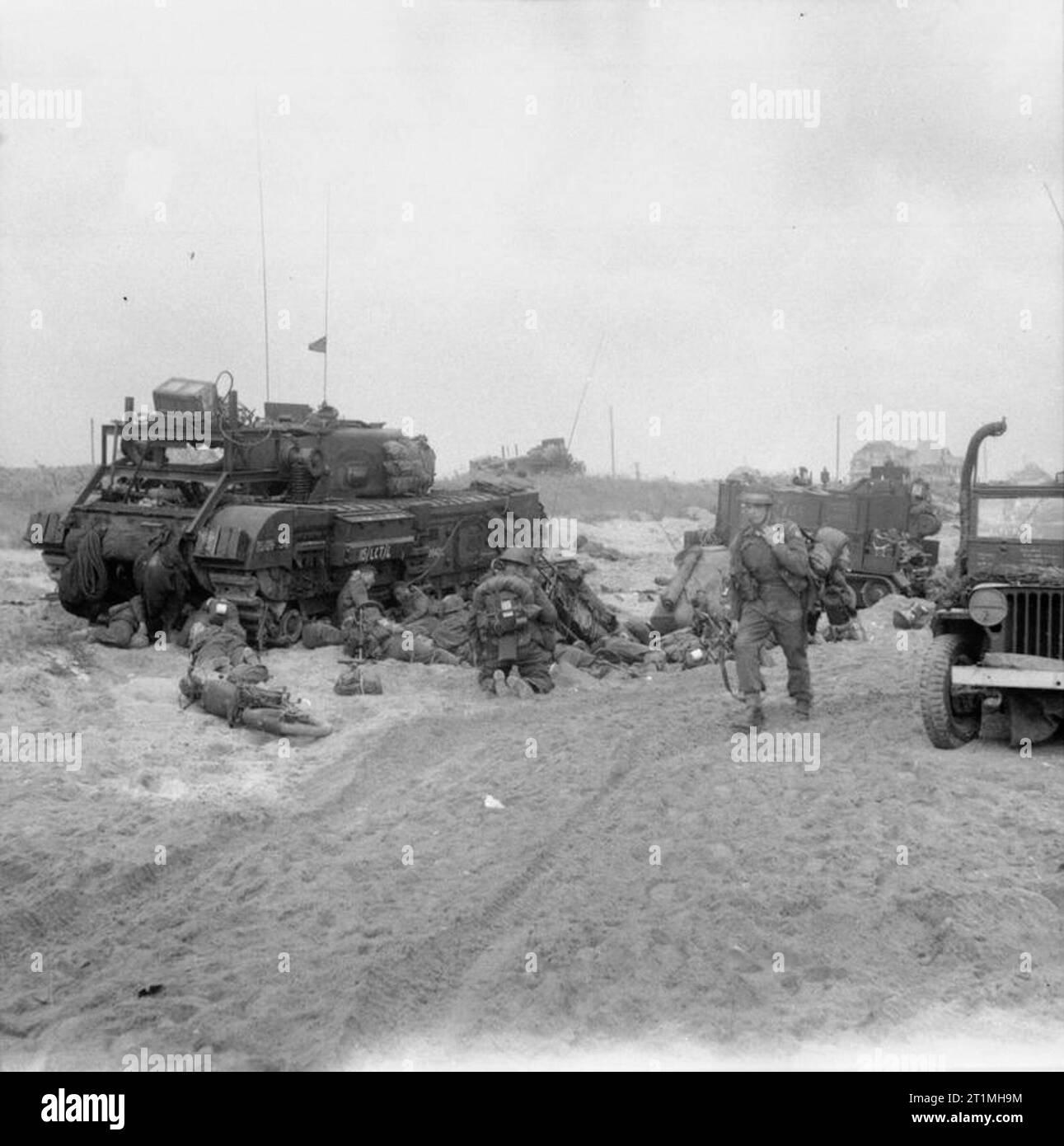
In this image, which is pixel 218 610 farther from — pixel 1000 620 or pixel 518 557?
pixel 1000 620

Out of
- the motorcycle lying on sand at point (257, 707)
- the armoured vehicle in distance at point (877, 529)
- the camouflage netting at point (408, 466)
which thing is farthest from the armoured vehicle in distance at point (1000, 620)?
the armoured vehicle in distance at point (877, 529)

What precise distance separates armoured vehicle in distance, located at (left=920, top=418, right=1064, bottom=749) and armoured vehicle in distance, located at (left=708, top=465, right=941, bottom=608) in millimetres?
9892

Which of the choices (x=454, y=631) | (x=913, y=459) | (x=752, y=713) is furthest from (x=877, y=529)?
(x=913, y=459)

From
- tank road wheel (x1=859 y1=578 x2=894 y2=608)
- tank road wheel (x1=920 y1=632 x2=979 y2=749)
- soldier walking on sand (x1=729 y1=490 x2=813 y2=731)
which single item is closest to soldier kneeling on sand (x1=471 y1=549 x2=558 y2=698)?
soldier walking on sand (x1=729 y1=490 x2=813 y2=731)

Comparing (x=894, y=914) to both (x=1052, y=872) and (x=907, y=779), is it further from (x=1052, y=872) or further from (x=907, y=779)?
(x=907, y=779)

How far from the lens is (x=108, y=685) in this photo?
1181 cm

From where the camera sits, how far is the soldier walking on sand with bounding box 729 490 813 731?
9539 mm

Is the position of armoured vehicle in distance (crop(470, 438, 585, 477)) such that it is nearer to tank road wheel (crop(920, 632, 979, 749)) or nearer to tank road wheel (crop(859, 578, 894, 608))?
A: tank road wheel (crop(859, 578, 894, 608))

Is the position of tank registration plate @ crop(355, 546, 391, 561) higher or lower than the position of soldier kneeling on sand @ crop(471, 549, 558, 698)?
higher

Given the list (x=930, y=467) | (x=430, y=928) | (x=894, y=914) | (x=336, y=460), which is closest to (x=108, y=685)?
(x=336, y=460)

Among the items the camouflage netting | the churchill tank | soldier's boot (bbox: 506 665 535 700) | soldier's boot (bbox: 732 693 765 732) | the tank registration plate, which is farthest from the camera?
the camouflage netting

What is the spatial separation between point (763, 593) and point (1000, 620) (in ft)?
5.33

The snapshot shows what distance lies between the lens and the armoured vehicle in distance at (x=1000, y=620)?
879 centimetres
